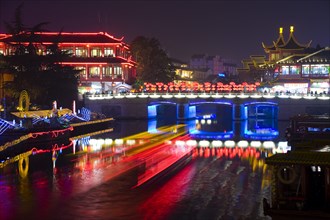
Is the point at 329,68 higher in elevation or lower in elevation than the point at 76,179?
higher

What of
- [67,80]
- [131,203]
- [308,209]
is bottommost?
[131,203]

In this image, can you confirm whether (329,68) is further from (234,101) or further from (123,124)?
(123,124)

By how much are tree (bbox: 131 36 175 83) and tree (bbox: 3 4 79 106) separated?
22.5 metres

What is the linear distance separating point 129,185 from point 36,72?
1462 inches

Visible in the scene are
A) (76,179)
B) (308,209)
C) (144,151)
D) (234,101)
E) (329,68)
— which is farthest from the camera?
(329,68)

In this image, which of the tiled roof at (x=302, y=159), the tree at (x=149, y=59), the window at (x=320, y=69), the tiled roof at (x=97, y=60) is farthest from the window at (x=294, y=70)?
the tiled roof at (x=302, y=159)

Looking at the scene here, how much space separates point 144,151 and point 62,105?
26.7 m

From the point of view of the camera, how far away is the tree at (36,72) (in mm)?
56750

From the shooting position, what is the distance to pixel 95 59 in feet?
265

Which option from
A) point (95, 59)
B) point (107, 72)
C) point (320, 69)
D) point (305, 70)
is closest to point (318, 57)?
point (320, 69)

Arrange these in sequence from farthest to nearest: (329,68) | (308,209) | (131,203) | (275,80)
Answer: (275,80) → (329,68) → (131,203) → (308,209)

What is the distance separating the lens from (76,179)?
26531 mm

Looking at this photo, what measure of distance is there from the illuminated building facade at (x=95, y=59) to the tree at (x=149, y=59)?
2681 millimetres

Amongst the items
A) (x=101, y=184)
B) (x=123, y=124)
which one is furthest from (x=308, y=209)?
(x=123, y=124)
